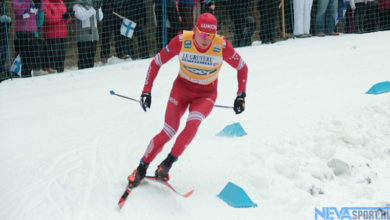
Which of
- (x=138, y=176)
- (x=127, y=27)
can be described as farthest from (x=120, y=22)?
(x=138, y=176)

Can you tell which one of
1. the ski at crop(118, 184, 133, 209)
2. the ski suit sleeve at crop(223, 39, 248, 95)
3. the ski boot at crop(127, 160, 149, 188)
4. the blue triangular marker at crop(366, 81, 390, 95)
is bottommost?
the ski at crop(118, 184, 133, 209)

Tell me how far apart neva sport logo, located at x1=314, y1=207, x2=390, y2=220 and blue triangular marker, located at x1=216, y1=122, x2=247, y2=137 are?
194 centimetres

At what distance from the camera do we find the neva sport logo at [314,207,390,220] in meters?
5.56

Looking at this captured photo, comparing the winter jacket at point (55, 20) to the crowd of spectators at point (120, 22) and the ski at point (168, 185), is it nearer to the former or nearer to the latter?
the crowd of spectators at point (120, 22)

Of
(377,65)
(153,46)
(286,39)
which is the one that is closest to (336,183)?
(377,65)

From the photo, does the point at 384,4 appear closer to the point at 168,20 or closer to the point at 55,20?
the point at 168,20

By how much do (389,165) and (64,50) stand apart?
706 cm

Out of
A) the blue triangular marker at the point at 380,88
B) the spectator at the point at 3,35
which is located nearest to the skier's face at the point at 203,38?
the blue triangular marker at the point at 380,88

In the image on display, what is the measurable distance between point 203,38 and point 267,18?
747 cm

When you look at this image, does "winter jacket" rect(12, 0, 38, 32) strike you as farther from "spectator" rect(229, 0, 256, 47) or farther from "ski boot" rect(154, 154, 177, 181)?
"ski boot" rect(154, 154, 177, 181)

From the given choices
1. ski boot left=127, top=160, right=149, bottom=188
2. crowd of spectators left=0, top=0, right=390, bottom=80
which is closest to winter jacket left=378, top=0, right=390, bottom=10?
crowd of spectators left=0, top=0, right=390, bottom=80

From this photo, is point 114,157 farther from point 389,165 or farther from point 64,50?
point 64,50

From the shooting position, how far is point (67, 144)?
23.6 feet

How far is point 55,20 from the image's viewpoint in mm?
10734
